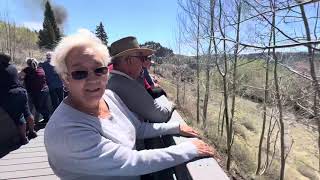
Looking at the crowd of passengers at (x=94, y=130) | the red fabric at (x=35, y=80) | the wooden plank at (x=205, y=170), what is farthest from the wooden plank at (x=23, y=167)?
the wooden plank at (x=205, y=170)

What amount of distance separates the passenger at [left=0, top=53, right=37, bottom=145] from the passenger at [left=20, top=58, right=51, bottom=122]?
1404mm

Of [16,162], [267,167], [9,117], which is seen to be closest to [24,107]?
[9,117]

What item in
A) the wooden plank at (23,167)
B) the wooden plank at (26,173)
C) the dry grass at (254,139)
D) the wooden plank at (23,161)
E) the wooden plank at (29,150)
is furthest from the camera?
the dry grass at (254,139)

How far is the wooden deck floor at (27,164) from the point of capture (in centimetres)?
495

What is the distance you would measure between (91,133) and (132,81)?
1227 mm

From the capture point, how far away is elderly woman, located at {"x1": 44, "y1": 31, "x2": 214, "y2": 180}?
1.98 metres

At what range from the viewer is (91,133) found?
6.66 ft

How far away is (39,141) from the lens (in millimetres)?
6973

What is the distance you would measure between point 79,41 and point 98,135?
1.62 feet

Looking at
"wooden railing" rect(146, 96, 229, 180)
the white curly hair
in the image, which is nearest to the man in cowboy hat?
"wooden railing" rect(146, 96, 229, 180)

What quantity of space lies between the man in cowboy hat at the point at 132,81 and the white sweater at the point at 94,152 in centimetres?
90

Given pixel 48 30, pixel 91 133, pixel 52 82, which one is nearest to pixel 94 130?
pixel 91 133

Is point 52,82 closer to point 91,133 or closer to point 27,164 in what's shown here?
point 27,164

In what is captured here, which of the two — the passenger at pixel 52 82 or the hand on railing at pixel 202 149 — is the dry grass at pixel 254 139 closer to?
the passenger at pixel 52 82
